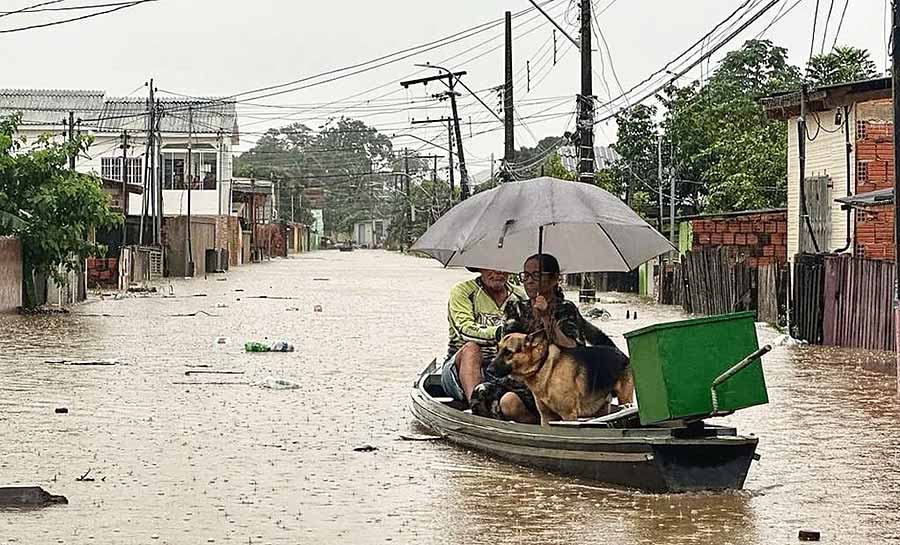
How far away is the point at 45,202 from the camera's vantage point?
1099 inches

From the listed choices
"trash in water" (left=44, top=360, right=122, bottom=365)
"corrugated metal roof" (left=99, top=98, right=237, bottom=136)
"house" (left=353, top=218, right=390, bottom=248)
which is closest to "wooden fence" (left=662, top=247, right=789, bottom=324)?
"trash in water" (left=44, top=360, right=122, bottom=365)

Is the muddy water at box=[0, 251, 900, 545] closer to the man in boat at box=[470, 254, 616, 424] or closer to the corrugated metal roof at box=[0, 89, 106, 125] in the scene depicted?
the man in boat at box=[470, 254, 616, 424]

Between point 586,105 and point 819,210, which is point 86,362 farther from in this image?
point 586,105

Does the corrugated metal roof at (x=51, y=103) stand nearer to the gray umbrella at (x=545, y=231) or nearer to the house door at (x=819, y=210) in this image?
the house door at (x=819, y=210)

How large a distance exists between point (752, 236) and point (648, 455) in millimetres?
25373

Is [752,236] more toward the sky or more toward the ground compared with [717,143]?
more toward the ground

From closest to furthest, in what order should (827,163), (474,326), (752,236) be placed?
1. (474,326)
2. (827,163)
3. (752,236)

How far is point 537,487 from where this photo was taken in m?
10.3

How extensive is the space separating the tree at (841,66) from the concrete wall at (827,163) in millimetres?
9724

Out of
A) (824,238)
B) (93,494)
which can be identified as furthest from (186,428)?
(824,238)

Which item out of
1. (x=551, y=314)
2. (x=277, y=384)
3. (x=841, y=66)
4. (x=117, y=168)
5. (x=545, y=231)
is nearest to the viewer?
(x=551, y=314)

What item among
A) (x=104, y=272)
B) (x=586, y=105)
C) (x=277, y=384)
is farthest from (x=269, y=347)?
(x=104, y=272)

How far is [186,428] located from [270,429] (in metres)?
0.76

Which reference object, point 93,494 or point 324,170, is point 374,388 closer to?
point 93,494
